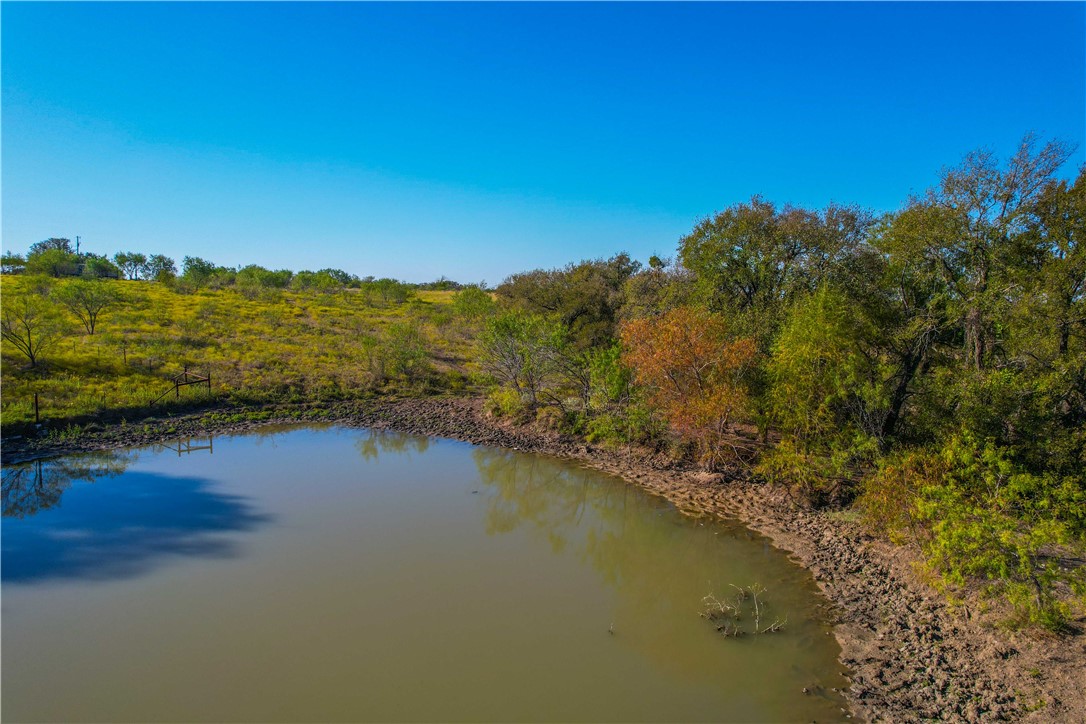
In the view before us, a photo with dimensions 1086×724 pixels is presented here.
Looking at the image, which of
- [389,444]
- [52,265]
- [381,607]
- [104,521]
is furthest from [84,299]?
[52,265]

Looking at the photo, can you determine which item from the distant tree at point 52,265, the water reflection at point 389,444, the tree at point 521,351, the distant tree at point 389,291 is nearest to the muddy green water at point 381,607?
the water reflection at point 389,444

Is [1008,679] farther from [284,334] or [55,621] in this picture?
[284,334]

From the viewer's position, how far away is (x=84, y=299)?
3403cm

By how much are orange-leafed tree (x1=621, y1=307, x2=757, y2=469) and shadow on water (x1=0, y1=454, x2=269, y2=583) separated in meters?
11.2

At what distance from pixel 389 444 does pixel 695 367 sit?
1232 cm

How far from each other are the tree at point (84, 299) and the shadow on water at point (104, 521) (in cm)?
2211

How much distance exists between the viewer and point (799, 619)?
31.9 ft

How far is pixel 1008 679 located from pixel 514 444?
15272 millimetres

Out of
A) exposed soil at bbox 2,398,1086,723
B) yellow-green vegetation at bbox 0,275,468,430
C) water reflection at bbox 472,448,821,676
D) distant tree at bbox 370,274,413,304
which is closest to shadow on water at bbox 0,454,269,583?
exposed soil at bbox 2,398,1086,723

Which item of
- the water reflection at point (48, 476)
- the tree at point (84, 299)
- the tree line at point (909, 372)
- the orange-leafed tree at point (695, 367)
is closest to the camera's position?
the tree line at point (909, 372)

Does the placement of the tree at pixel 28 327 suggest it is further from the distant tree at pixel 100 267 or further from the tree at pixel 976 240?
the distant tree at pixel 100 267

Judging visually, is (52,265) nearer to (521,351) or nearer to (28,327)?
(28,327)

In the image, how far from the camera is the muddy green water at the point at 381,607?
7750 millimetres

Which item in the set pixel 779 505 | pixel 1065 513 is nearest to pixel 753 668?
pixel 1065 513
